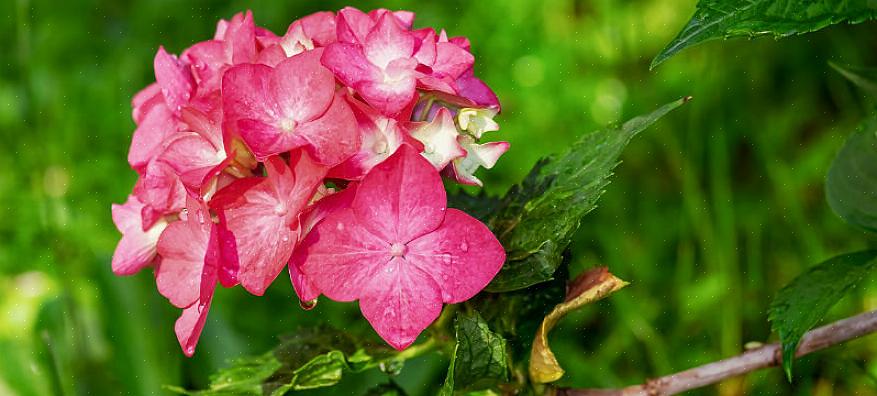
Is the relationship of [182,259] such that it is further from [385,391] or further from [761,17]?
[761,17]

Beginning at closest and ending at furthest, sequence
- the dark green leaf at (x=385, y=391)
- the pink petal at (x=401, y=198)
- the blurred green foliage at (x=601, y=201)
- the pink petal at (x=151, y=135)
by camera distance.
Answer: the pink petal at (x=401, y=198)
the pink petal at (x=151, y=135)
the dark green leaf at (x=385, y=391)
the blurred green foliage at (x=601, y=201)

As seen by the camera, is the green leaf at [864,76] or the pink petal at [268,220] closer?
the pink petal at [268,220]

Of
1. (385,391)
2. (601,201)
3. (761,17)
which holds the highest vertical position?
(761,17)

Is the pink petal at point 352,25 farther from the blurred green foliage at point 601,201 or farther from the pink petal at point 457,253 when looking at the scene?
the blurred green foliage at point 601,201

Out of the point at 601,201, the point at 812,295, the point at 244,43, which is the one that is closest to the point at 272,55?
the point at 244,43

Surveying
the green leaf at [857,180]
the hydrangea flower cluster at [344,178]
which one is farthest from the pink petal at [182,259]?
the green leaf at [857,180]

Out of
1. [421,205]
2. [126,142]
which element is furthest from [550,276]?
[126,142]
